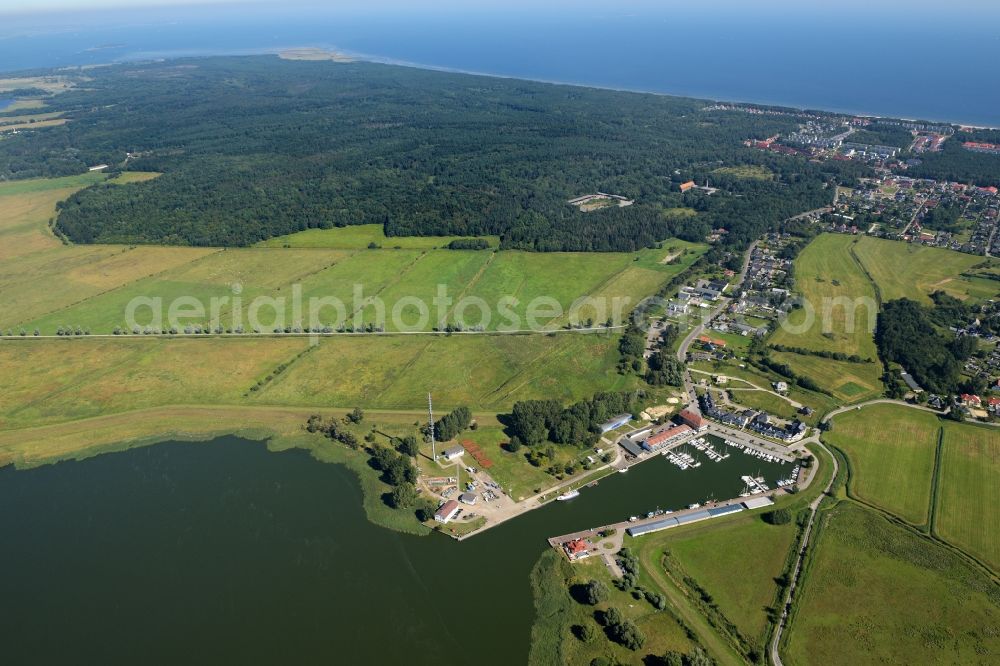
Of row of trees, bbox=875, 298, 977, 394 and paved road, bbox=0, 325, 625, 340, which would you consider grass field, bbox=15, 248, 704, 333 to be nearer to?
paved road, bbox=0, 325, 625, 340

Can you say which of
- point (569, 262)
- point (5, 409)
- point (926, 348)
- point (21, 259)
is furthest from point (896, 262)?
point (21, 259)

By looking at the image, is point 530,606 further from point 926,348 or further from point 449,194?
point 449,194

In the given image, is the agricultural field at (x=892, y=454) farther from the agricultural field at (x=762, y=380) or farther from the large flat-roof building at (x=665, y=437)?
the large flat-roof building at (x=665, y=437)

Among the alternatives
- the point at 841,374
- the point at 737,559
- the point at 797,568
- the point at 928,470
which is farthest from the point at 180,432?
the point at 841,374

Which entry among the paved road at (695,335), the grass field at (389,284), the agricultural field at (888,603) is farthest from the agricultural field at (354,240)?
the agricultural field at (888,603)

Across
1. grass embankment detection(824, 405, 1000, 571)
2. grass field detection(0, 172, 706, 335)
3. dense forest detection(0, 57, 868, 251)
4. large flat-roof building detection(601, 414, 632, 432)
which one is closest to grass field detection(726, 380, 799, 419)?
grass embankment detection(824, 405, 1000, 571)
